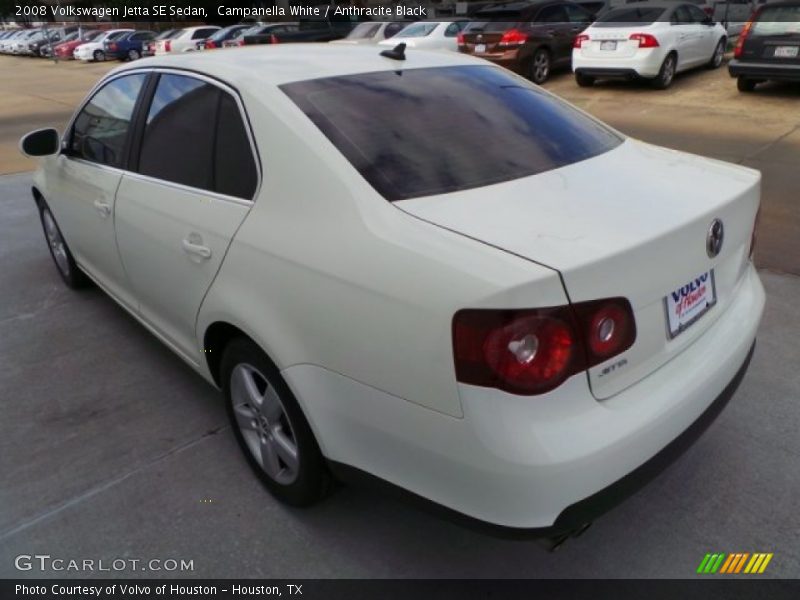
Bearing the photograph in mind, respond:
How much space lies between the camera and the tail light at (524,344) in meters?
1.63

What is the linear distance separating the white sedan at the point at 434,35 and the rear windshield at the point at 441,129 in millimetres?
14292

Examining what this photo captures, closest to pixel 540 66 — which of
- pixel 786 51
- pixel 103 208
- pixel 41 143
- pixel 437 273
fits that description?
pixel 786 51

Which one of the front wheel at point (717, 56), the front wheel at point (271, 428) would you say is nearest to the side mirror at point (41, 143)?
the front wheel at point (271, 428)

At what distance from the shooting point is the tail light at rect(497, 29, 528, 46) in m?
13.5

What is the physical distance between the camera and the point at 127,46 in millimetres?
29734

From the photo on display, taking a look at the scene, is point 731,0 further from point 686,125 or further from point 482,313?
point 482,313

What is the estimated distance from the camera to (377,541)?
2.37 meters

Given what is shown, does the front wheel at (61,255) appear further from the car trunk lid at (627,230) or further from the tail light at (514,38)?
the tail light at (514,38)

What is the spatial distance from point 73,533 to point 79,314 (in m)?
2.22

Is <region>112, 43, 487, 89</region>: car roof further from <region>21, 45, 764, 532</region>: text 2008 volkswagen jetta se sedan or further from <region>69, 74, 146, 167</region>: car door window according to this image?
<region>69, 74, 146, 167</region>: car door window

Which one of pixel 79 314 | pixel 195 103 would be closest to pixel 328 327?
pixel 195 103

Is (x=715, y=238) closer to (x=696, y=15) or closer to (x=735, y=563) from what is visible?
(x=735, y=563)

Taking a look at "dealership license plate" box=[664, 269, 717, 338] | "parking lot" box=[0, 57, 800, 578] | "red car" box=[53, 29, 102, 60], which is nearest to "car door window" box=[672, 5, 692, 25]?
"parking lot" box=[0, 57, 800, 578]

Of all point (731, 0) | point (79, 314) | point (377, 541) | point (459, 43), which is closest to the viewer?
point (377, 541)
